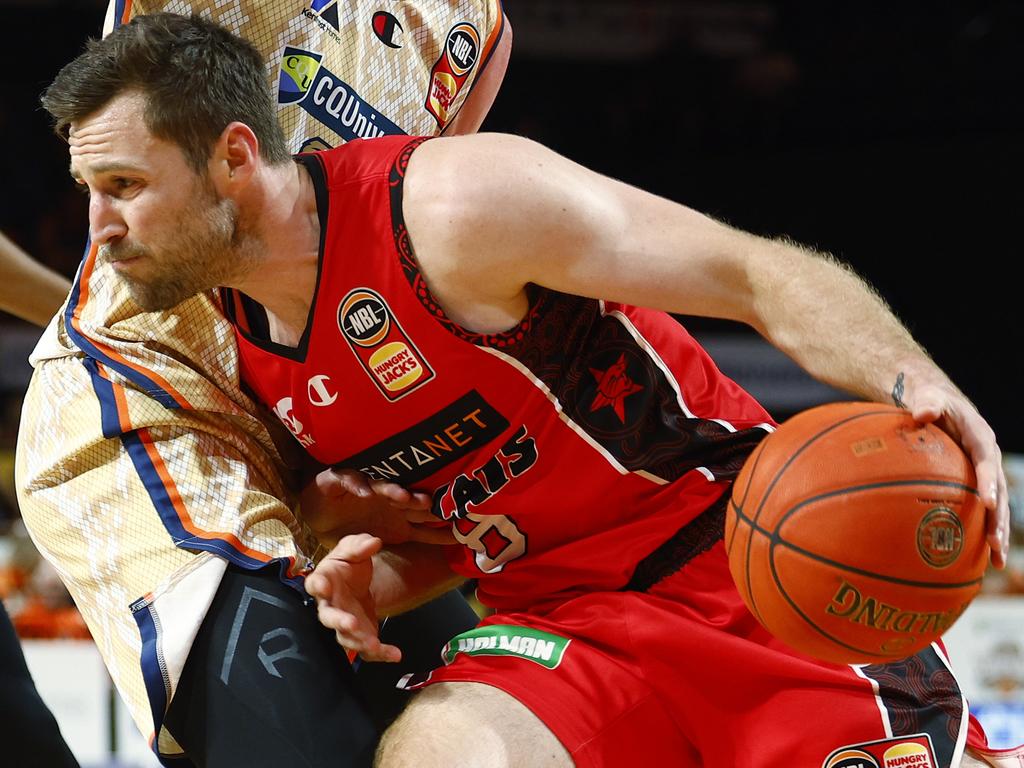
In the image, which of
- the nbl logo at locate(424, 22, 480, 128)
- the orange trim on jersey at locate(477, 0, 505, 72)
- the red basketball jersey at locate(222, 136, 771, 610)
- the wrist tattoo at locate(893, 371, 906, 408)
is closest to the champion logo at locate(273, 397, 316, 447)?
the red basketball jersey at locate(222, 136, 771, 610)

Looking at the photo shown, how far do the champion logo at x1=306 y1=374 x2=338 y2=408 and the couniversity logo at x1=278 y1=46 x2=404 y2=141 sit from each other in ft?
2.85

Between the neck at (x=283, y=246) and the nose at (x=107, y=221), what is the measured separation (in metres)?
0.23

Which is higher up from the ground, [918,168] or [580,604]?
[580,604]

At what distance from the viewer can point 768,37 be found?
9680 mm

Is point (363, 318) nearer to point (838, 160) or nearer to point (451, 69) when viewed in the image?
point (451, 69)

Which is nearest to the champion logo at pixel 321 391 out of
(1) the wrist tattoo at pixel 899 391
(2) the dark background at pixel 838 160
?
(1) the wrist tattoo at pixel 899 391

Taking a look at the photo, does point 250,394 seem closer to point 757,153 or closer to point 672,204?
point 672,204

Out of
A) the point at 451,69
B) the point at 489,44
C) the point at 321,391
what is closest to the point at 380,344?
the point at 321,391

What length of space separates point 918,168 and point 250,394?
666 centimetres

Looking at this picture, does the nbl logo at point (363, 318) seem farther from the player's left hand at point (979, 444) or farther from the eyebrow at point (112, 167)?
the player's left hand at point (979, 444)

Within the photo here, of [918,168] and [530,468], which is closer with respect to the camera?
[530,468]

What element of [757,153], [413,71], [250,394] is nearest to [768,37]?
[757,153]

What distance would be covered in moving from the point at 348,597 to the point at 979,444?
116 centimetres

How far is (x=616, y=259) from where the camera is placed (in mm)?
2182
